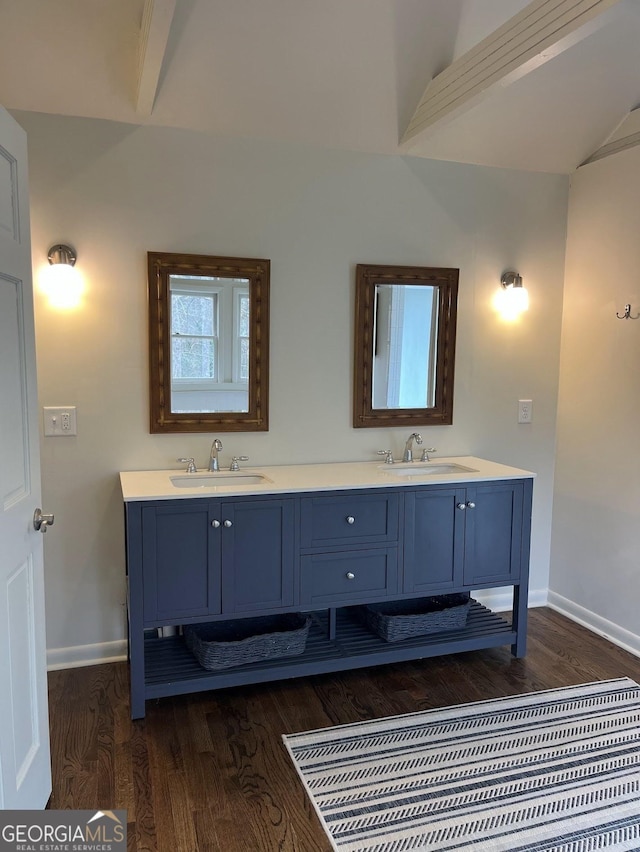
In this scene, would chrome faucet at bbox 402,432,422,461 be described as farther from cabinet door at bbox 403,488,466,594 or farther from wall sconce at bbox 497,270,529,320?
wall sconce at bbox 497,270,529,320

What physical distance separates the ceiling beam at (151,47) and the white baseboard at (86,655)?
7.61 ft

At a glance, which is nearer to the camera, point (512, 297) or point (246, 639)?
point (246, 639)

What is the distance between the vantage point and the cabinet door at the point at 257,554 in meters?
2.48

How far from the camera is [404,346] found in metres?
3.18

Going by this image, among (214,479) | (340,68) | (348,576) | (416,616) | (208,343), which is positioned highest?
(340,68)

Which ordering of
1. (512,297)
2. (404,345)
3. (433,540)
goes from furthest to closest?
(512,297) < (404,345) < (433,540)

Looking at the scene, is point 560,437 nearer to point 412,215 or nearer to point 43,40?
point 412,215

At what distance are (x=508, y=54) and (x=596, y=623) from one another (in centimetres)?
267

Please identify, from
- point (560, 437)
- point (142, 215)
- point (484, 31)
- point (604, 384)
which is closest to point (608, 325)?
point (604, 384)

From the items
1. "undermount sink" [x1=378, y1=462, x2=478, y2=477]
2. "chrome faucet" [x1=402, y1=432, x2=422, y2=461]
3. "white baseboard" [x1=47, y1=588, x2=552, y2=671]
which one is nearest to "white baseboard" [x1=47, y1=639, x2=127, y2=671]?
"white baseboard" [x1=47, y1=588, x2=552, y2=671]

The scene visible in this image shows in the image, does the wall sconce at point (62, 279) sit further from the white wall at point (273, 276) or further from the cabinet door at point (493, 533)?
the cabinet door at point (493, 533)

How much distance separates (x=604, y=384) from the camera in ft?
10.4

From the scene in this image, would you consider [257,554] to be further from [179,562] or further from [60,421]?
[60,421]

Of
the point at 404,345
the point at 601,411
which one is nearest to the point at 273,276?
the point at 404,345
